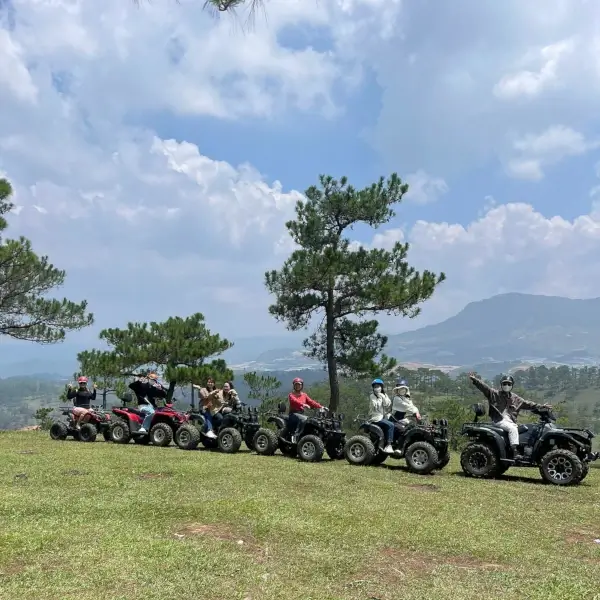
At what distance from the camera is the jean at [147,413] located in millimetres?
14930

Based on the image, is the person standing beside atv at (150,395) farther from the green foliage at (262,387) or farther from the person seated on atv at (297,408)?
the green foliage at (262,387)

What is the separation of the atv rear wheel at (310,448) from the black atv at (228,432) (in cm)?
149

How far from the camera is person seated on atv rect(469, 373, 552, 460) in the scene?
10.5 meters

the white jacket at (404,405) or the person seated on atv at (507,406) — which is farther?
the white jacket at (404,405)

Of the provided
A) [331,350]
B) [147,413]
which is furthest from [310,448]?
[331,350]

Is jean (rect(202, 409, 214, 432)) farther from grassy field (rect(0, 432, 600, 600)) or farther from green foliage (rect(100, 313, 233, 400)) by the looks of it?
green foliage (rect(100, 313, 233, 400))

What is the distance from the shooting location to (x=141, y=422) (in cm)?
1527

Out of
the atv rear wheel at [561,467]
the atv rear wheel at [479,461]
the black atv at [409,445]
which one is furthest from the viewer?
the black atv at [409,445]

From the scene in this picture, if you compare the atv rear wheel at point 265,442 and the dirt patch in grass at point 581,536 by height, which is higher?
the atv rear wheel at point 265,442

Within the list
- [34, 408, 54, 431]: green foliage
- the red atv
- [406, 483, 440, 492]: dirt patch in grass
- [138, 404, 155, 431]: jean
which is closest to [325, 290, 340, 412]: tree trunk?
the red atv

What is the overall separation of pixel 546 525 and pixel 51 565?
5.62m

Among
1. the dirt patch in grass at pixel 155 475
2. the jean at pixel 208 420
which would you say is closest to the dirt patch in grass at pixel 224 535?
the dirt patch in grass at pixel 155 475

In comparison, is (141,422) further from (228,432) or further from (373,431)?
(373,431)

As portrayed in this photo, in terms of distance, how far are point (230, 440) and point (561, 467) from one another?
23.2ft
